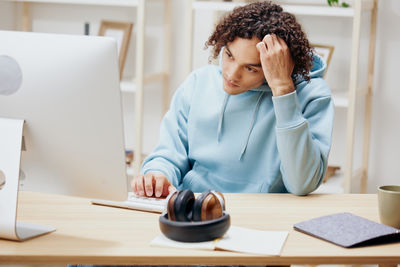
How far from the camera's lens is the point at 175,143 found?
71.1 inches

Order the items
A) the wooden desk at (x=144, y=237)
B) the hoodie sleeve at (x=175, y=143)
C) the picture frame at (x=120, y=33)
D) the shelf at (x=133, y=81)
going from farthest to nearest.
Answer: the picture frame at (x=120, y=33)
the shelf at (x=133, y=81)
the hoodie sleeve at (x=175, y=143)
the wooden desk at (x=144, y=237)

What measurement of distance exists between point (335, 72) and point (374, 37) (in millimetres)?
233

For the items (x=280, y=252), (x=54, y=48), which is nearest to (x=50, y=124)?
(x=54, y=48)

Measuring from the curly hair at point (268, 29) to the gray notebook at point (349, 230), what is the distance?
1.69 feet

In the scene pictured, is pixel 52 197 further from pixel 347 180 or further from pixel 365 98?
pixel 365 98

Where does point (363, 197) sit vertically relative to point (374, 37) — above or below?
below

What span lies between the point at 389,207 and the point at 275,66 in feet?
1.62

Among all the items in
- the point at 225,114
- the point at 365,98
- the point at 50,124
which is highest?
the point at 50,124

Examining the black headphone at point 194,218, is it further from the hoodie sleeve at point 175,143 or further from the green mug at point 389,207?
the hoodie sleeve at point 175,143

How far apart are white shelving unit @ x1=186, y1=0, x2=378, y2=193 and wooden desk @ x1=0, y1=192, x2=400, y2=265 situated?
99 centimetres

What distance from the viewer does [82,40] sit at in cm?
112

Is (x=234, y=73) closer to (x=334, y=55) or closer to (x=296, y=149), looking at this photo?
(x=296, y=149)

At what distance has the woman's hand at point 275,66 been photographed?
157 cm

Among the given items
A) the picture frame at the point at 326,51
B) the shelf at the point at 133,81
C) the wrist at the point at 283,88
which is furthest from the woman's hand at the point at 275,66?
the shelf at the point at 133,81
